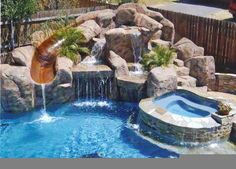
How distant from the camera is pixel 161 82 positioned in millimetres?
15766

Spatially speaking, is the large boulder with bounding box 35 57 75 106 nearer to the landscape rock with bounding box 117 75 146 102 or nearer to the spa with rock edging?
the spa with rock edging

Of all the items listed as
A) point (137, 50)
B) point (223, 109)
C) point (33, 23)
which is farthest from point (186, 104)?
point (33, 23)

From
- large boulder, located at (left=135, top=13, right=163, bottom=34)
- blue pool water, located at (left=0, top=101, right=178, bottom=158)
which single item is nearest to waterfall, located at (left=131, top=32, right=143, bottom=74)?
large boulder, located at (left=135, top=13, right=163, bottom=34)


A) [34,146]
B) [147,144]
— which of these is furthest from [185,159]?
[34,146]

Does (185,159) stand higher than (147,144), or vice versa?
(185,159)

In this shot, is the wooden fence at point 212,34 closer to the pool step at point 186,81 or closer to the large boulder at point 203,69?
the large boulder at point 203,69

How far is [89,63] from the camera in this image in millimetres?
18812

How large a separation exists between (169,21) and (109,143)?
9.35 meters

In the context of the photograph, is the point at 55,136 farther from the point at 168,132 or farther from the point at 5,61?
the point at 5,61

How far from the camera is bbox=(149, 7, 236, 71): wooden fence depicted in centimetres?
1869

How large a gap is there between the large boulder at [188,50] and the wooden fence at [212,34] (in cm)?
107

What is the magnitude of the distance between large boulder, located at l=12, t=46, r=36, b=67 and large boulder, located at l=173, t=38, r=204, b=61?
22.6ft

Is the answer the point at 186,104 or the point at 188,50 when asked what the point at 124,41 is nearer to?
the point at 188,50

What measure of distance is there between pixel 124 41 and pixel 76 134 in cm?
588
